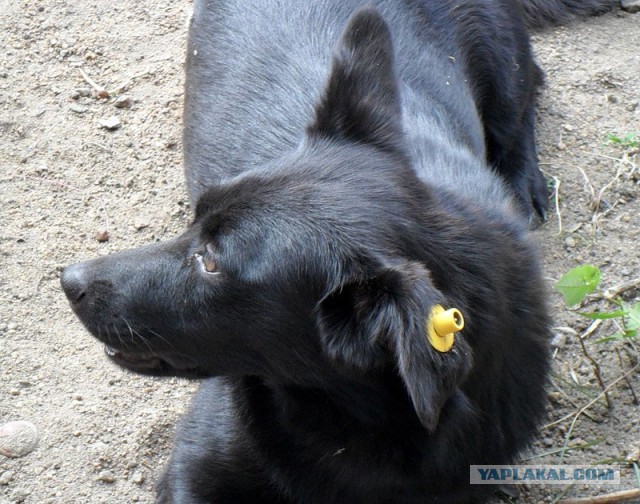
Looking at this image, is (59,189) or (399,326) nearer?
(399,326)

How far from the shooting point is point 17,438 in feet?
10.9

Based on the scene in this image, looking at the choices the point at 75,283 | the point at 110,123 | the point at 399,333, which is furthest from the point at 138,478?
the point at 110,123

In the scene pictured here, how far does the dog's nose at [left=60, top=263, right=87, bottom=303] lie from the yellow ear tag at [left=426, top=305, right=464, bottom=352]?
113cm

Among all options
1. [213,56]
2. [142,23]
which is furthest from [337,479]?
[142,23]

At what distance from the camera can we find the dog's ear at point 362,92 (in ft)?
8.57

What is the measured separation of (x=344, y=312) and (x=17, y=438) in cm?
165

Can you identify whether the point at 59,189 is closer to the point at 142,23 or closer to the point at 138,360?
the point at 142,23

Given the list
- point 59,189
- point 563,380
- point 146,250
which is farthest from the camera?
point 59,189

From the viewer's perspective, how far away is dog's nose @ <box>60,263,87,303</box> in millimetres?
2652

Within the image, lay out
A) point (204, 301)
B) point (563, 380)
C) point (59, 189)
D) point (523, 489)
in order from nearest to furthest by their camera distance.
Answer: point (204, 301) → point (523, 489) → point (563, 380) → point (59, 189)

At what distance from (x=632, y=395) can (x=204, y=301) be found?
171 centimetres

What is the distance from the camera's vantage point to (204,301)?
2.47m

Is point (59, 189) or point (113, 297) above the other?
point (113, 297)

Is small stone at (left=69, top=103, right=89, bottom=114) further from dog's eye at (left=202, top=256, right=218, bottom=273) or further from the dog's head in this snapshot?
dog's eye at (left=202, top=256, right=218, bottom=273)
